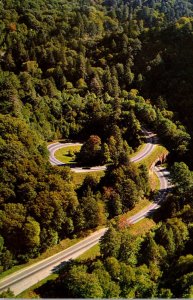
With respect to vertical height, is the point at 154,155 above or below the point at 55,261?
above

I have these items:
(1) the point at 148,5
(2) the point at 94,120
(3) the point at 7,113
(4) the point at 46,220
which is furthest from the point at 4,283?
(1) the point at 148,5

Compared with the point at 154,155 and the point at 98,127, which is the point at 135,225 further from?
the point at 98,127

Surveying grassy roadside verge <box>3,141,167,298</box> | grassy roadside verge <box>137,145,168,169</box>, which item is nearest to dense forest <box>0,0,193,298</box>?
grassy roadside verge <box>3,141,167,298</box>

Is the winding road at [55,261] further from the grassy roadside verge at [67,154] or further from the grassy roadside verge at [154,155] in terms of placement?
the grassy roadside verge at [154,155]

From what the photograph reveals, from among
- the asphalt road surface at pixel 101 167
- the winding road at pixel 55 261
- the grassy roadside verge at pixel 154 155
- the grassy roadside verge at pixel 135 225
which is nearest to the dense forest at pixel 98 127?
the grassy roadside verge at pixel 135 225

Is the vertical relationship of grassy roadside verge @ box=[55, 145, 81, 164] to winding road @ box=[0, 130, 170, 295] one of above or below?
above

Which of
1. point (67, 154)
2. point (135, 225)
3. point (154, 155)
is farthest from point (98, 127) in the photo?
point (135, 225)

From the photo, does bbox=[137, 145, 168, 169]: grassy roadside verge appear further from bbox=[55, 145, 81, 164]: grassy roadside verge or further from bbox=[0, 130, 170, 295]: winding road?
bbox=[55, 145, 81, 164]: grassy roadside verge

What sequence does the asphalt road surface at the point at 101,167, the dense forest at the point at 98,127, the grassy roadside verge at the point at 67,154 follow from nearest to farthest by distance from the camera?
1. the dense forest at the point at 98,127
2. the asphalt road surface at the point at 101,167
3. the grassy roadside verge at the point at 67,154

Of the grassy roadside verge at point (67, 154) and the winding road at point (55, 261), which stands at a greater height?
the grassy roadside verge at point (67, 154)
